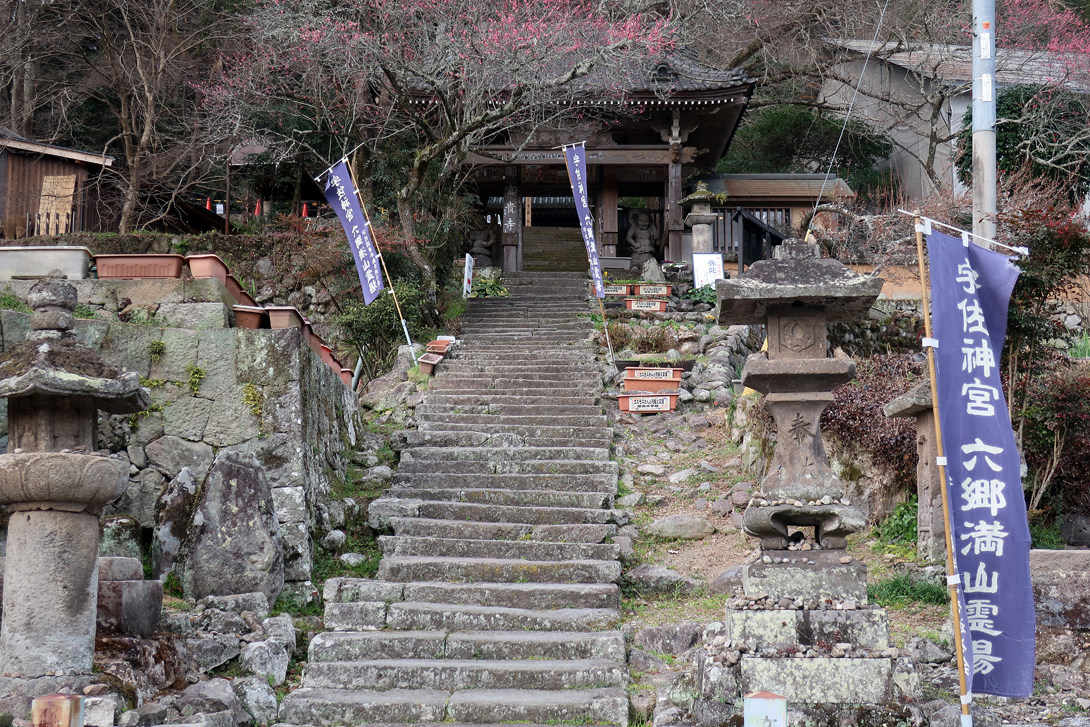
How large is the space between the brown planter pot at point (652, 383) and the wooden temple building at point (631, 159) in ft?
22.0

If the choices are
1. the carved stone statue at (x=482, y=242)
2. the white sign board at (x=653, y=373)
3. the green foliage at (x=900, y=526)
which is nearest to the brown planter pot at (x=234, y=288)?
the white sign board at (x=653, y=373)

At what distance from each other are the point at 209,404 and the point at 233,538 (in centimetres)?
159

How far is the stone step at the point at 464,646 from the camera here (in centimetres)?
671

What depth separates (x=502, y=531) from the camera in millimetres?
8523

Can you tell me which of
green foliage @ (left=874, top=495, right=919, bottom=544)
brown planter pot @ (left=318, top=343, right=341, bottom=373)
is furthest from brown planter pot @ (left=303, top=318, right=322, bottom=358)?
green foliage @ (left=874, top=495, right=919, bottom=544)

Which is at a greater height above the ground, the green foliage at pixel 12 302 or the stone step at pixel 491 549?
the green foliage at pixel 12 302

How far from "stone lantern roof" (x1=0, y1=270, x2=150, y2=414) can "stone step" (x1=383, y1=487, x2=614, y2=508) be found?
390 centimetres

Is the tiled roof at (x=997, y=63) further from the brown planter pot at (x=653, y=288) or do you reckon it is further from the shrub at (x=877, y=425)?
the shrub at (x=877, y=425)

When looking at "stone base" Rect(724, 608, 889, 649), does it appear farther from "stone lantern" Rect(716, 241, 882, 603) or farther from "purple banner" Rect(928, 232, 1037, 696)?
"purple banner" Rect(928, 232, 1037, 696)

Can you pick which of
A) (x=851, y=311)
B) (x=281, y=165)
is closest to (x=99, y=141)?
(x=281, y=165)

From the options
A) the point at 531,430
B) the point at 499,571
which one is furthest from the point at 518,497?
the point at 531,430

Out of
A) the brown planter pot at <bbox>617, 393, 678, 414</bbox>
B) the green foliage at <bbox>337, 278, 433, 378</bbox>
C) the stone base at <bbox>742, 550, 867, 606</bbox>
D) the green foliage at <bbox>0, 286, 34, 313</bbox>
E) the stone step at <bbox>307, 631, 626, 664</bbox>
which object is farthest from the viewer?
the green foliage at <bbox>337, 278, 433, 378</bbox>

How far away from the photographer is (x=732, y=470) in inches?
409

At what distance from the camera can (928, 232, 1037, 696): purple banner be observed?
197 inches
